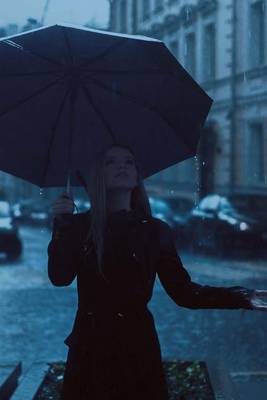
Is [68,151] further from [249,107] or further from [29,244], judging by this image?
[249,107]

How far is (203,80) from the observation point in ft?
98.0

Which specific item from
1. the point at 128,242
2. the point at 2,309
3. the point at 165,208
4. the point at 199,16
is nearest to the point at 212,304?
the point at 128,242

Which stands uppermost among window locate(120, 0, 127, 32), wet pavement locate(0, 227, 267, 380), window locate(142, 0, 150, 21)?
window locate(142, 0, 150, 21)

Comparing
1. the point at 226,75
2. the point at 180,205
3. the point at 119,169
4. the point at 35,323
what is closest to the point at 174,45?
the point at 226,75

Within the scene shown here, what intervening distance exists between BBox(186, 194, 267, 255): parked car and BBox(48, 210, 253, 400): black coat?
15523mm

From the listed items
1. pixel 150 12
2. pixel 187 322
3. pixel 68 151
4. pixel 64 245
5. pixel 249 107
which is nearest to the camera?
pixel 64 245

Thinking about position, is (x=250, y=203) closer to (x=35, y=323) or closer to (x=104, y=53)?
(x=35, y=323)

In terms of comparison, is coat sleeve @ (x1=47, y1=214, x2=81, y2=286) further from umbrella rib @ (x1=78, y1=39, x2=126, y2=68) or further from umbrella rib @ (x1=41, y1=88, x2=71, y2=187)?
umbrella rib @ (x1=78, y1=39, x2=126, y2=68)

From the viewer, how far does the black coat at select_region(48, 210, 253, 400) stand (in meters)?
2.90

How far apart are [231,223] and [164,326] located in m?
10.5

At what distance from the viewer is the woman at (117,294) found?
2.90 m

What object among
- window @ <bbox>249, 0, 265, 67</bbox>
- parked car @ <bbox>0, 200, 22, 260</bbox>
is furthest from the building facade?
parked car @ <bbox>0, 200, 22, 260</bbox>

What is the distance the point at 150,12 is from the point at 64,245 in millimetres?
23190

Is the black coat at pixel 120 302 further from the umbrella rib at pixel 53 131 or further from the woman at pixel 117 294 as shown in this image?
the umbrella rib at pixel 53 131
